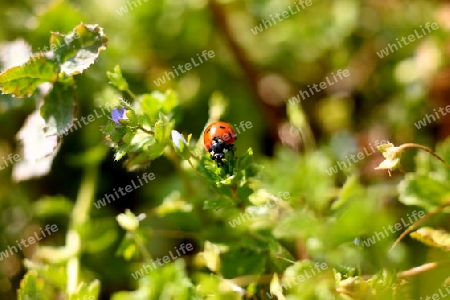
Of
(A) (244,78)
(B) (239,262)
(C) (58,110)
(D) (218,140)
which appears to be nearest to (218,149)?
(D) (218,140)

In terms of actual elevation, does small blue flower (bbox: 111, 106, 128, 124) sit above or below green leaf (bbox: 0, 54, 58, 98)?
below

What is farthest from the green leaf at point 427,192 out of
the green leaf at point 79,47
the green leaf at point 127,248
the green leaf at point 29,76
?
the green leaf at point 29,76

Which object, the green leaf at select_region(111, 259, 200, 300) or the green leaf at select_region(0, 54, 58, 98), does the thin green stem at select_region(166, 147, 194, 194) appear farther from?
the green leaf at select_region(0, 54, 58, 98)

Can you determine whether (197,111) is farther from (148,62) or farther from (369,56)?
(369,56)

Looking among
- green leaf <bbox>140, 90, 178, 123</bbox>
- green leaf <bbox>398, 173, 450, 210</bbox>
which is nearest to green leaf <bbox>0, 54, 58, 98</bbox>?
green leaf <bbox>140, 90, 178, 123</bbox>

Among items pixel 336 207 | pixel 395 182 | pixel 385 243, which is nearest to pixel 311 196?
pixel 336 207

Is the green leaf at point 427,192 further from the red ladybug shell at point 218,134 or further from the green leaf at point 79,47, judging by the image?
the green leaf at point 79,47

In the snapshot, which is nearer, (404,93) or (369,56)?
(404,93)

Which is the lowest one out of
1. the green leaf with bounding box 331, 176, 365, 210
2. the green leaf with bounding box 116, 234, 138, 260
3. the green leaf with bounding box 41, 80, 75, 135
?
the green leaf with bounding box 331, 176, 365, 210
